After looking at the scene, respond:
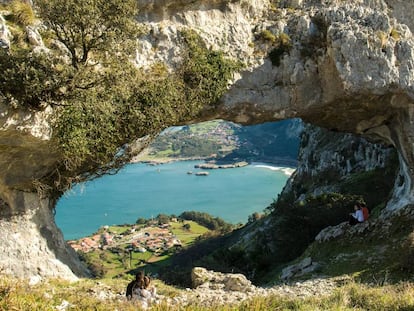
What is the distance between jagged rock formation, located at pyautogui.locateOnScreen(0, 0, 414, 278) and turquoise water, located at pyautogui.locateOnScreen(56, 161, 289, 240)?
68672 mm

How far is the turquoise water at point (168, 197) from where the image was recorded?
8981 centimetres

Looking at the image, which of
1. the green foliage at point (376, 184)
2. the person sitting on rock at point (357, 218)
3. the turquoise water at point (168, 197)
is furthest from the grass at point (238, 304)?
the turquoise water at point (168, 197)

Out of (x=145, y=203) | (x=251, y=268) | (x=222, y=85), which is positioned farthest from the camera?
(x=145, y=203)

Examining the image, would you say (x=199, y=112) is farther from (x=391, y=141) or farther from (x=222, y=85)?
(x=391, y=141)

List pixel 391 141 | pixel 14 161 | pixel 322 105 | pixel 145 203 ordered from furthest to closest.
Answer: pixel 145 203
pixel 391 141
pixel 322 105
pixel 14 161

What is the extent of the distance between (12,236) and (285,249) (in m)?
15.3

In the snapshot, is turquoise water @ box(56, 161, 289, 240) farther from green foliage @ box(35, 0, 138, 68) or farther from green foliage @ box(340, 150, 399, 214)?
green foliage @ box(35, 0, 138, 68)

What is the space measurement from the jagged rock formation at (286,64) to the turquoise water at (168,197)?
6867 centimetres

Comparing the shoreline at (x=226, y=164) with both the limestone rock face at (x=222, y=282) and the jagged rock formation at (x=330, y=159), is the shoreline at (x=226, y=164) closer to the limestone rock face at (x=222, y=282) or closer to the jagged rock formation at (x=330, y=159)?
the jagged rock formation at (x=330, y=159)

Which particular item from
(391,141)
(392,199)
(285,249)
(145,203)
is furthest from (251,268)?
(145,203)

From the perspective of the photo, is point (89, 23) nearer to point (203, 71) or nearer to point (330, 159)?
point (203, 71)

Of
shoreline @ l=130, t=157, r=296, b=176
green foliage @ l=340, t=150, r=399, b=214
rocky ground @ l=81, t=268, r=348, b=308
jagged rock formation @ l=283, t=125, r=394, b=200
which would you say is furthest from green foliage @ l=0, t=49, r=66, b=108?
shoreline @ l=130, t=157, r=296, b=176

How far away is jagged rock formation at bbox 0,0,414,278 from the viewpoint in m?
12.9

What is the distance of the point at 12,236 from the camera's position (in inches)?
488
